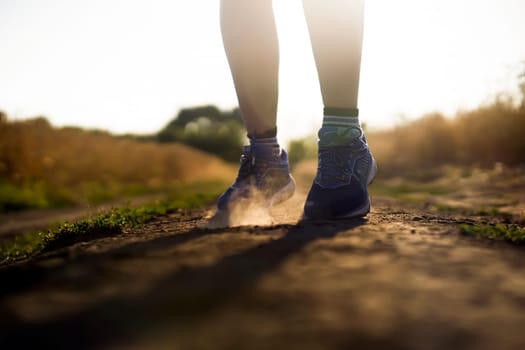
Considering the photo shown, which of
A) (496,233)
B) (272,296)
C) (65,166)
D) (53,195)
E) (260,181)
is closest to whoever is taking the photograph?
(272,296)

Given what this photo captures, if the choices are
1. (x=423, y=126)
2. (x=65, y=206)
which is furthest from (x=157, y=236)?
(x=423, y=126)

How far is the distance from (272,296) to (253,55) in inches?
53.6

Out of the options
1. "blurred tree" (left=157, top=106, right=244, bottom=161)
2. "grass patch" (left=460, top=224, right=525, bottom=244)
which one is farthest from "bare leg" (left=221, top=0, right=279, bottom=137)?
"blurred tree" (left=157, top=106, right=244, bottom=161)

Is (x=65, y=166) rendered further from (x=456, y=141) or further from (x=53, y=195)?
(x=456, y=141)

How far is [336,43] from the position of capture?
79.4 inches

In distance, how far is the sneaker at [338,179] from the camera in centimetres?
204

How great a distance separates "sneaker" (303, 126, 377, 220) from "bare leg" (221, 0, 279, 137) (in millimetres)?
303

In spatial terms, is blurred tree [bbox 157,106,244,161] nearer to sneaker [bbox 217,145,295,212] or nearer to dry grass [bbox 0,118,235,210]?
dry grass [bbox 0,118,235,210]

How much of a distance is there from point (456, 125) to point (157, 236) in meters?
9.75

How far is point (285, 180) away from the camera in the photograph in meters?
2.29

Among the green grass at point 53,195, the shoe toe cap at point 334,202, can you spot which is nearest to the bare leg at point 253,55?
the shoe toe cap at point 334,202

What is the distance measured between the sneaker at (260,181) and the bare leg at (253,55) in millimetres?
108

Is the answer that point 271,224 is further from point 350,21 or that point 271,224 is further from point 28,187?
point 28,187

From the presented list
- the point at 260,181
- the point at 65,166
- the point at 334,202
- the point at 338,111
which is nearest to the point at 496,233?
the point at 334,202
